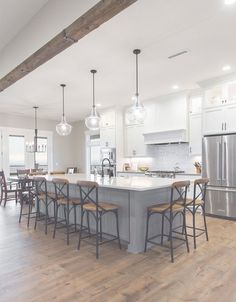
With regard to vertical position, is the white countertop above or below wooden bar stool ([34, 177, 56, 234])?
above

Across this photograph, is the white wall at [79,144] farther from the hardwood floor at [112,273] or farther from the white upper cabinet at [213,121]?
the hardwood floor at [112,273]

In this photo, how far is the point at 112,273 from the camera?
261cm

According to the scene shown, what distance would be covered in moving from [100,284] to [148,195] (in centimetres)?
130

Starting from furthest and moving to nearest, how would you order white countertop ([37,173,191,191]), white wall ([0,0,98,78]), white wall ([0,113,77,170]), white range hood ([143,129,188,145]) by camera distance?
white wall ([0,113,77,170]), white range hood ([143,129,188,145]), white countertop ([37,173,191,191]), white wall ([0,0,98,78])

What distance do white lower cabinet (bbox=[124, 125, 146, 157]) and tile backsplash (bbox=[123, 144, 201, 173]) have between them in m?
0.27

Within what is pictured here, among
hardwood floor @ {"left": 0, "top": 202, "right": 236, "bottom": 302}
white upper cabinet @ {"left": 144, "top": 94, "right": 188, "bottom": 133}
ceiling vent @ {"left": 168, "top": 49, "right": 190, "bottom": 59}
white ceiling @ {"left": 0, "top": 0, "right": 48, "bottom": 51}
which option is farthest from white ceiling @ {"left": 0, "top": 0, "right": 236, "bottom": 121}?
hardwood floor @ {"left": 0, "top": 202, "right": 236, "bottom": 302}

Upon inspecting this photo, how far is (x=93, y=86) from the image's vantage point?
5.42 metres

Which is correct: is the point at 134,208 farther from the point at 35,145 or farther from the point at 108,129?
the point at 35,145

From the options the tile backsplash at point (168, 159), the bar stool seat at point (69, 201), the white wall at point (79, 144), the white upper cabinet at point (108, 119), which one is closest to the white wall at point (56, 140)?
the white wall at point (79, 144)

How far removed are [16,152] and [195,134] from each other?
6.09 metres

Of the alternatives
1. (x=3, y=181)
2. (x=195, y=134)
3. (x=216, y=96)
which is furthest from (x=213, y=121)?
(x=3, y=181)

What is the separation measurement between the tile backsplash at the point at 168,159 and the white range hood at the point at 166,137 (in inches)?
13.3

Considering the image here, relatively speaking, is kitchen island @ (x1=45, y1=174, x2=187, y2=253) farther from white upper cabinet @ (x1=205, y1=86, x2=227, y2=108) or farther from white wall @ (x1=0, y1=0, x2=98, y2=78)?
white upper cabinet @ (x1=205, y1=86, x2=227, y2=108)

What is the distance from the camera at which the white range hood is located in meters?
5.99
